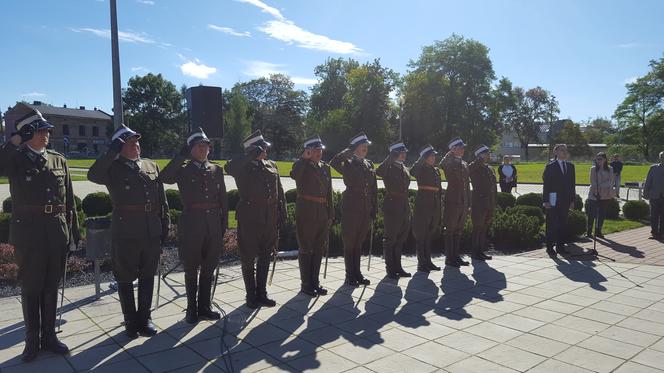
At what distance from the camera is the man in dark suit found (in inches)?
387

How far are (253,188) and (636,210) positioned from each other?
1318 centimetres

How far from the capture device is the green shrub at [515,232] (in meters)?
11.0

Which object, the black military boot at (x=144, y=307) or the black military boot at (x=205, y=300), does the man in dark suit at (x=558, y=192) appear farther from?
the black military boot at (x=144, y=307)

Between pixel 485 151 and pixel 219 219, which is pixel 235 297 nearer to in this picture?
pixel 219 219

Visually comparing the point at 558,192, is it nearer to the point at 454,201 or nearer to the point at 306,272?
the point at 454,201

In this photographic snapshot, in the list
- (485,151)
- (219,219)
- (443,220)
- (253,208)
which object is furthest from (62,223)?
(485,151)

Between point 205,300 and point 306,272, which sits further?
point 306,272

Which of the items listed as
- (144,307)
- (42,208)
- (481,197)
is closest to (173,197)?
(481,197)

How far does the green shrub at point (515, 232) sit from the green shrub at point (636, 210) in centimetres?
539

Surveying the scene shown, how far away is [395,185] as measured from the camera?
25.9 feet

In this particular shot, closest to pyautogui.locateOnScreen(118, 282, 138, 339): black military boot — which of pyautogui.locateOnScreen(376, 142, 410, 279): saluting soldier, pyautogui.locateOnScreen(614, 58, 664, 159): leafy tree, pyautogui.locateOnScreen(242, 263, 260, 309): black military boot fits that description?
pyautogui.locateOnScreen(242, 263, 260, 309): black military boot

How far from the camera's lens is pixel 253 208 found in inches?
246

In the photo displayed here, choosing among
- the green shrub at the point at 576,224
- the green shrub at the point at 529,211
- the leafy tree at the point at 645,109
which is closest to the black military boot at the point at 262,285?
the green shrub at the point at 576,224

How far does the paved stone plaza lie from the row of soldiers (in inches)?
13.6
